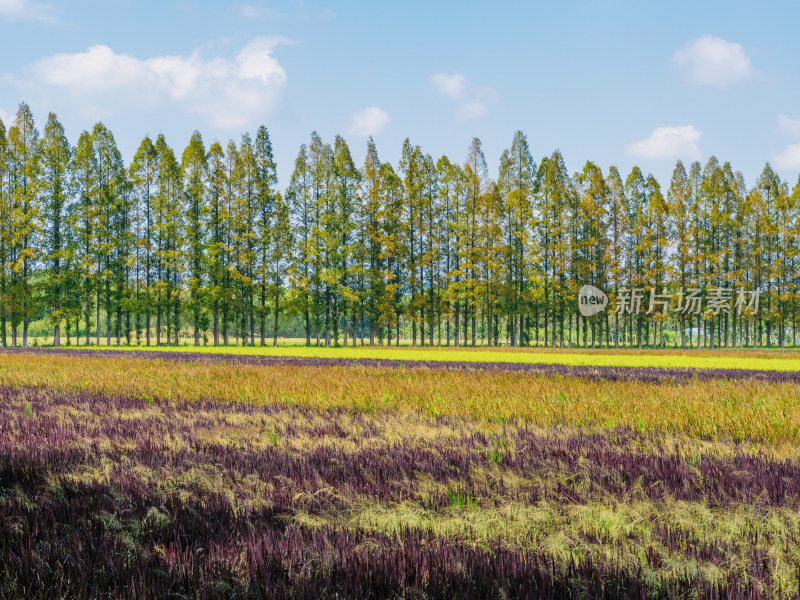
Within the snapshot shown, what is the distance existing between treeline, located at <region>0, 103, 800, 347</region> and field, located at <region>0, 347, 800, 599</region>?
4481 centimetres

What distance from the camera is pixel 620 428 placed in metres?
7.15

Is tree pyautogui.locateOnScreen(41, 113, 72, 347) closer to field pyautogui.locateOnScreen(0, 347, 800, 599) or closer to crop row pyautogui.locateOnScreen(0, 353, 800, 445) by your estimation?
crop row pyautogui.locateOnScreen(0, 353, 800, 445)

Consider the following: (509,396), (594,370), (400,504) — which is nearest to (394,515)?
(400,504)

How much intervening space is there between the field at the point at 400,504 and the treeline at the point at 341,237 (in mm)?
44807

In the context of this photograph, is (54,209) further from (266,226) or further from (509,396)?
(509,396)

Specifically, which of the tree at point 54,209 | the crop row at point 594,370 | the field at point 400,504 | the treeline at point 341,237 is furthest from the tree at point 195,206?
the field at point 400,504

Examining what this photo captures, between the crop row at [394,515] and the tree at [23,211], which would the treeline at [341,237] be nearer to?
the tree at [23,211]

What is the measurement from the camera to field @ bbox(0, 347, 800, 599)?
7.75 ft

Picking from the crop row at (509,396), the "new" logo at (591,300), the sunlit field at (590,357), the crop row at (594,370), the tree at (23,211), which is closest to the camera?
the crop row at (509,396)

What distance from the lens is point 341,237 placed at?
54812mm

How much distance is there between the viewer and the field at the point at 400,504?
7.75ft

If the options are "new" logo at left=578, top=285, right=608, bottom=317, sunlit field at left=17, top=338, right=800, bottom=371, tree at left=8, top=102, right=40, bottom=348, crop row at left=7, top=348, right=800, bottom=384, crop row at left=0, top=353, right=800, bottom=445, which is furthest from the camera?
"new" logo at left=578, top=285, right=608, bottom=317

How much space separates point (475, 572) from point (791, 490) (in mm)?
2971

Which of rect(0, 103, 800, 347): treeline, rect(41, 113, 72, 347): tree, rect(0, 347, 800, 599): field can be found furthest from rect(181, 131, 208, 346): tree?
rect(0, 347, 800, 599): field
